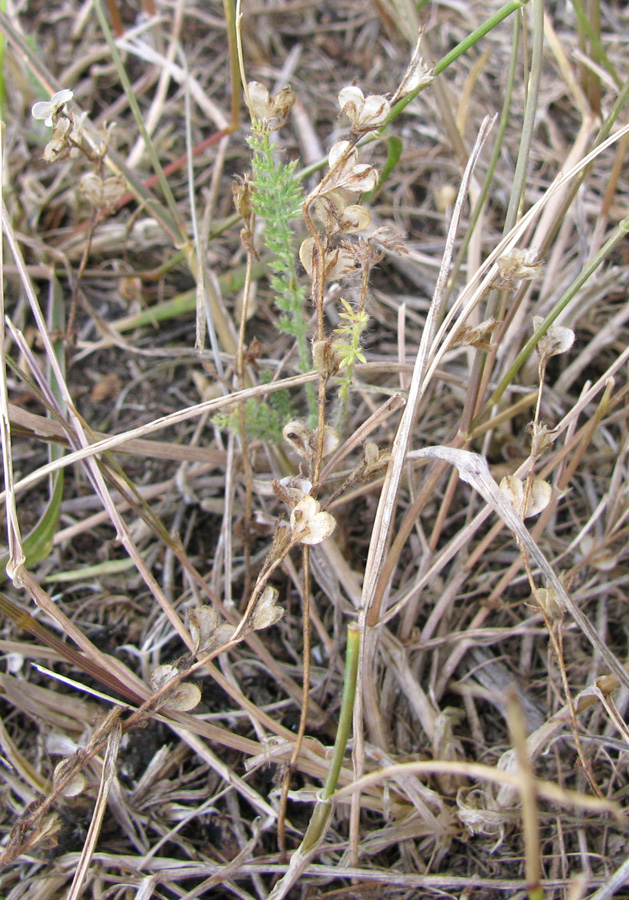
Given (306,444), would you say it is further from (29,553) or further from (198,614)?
(29,553)

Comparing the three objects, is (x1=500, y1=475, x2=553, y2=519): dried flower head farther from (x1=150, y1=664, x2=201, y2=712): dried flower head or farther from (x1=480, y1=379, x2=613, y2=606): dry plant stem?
(x1=150, y1=664, x2=201, y2=712): dried flower head

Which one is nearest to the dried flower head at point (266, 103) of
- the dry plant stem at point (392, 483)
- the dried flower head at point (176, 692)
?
the dry plant stem at point (392, 483)

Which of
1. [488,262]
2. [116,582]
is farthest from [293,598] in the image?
[488,262]

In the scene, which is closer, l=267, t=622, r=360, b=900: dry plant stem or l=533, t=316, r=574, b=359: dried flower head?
l=267, t=622, r=360, b=900: dry plant stem

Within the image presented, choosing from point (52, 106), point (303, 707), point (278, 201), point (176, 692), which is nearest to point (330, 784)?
point (303, 707)

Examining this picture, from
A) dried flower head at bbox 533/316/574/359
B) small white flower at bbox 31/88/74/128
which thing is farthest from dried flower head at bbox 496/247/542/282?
small white flower at bbox 31/88/74/128

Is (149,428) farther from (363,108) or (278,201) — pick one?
(363,108)

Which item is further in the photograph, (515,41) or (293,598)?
(293,598)

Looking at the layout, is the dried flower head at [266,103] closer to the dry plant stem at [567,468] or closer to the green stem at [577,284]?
the green stem at [577,284]
